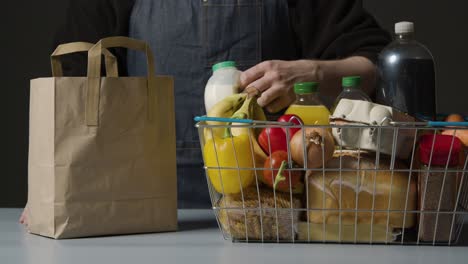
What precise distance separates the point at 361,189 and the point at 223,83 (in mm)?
287

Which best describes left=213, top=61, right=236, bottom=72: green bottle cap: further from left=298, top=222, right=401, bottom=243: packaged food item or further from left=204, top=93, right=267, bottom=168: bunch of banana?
left=298, top=222, right=401, bottom=243: packaged food item

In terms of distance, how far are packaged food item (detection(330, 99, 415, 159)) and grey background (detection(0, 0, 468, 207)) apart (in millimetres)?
2045

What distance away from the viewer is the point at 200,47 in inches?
71.0

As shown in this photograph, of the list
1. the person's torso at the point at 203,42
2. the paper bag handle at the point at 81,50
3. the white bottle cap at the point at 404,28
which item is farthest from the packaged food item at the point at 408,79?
the person's torso at the point at 203,42

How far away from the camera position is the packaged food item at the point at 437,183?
3.35ft

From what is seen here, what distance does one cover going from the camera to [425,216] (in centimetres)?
105

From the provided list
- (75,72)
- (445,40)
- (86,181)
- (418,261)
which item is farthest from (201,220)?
(445,40)

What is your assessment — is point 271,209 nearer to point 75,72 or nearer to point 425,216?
point 425,216

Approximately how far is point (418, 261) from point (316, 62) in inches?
26.7

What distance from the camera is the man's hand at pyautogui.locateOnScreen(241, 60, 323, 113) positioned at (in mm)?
1306

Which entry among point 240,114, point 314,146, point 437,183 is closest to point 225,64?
point 240,114

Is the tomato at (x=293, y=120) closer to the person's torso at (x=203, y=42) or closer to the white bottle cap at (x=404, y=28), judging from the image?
the white bottle cap at (x=404, y=28)

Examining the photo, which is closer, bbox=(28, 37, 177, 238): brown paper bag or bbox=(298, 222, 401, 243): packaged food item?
bbox=(298, 222, 401, 243): packaged food item

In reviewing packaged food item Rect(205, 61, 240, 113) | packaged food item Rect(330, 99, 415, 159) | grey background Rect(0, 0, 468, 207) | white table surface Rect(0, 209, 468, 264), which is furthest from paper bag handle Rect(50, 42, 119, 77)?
grey background Rect(0, 0, 468, 207)
